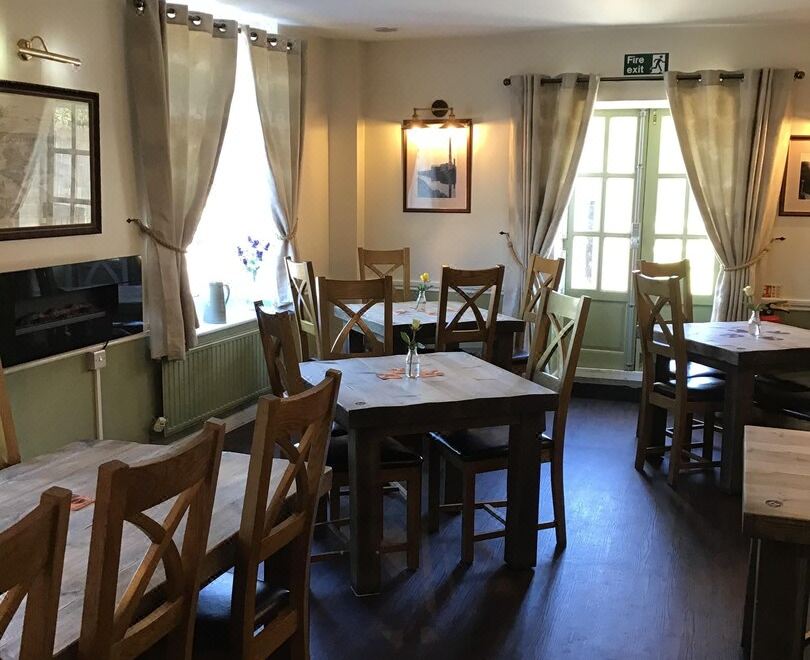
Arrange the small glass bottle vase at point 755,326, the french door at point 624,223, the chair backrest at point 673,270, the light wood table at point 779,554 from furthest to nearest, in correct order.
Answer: the french door at point 624,223 < the chair backrest at point 673,270 < the small glass bottle vase at point 755,326 < the light wood table at point 779,554

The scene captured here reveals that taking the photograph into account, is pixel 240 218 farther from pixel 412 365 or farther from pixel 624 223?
pixel 624 223

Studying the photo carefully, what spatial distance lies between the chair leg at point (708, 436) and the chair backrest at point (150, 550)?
3.50 meters

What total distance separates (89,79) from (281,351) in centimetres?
181

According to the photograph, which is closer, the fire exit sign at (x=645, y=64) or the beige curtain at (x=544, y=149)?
the fire exit sign at (x=645, y=64)

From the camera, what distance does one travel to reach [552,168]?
19.2 ft

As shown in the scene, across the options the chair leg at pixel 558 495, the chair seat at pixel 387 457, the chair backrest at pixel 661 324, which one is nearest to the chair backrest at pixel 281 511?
the chair seat at pixel 387 457

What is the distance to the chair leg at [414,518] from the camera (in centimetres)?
323

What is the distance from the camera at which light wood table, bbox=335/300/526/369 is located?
4.70 metres

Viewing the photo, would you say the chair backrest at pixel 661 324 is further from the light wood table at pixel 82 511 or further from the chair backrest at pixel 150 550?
the chair backrest at pixel 150 550

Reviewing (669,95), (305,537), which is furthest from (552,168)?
(305,537)

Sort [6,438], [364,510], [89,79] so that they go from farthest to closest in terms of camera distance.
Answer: [89,79], [364,510], [6,438]

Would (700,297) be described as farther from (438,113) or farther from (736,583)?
(736,583)

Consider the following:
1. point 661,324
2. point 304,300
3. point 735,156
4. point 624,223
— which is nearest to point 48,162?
point 304,300

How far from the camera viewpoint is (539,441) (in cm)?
322
